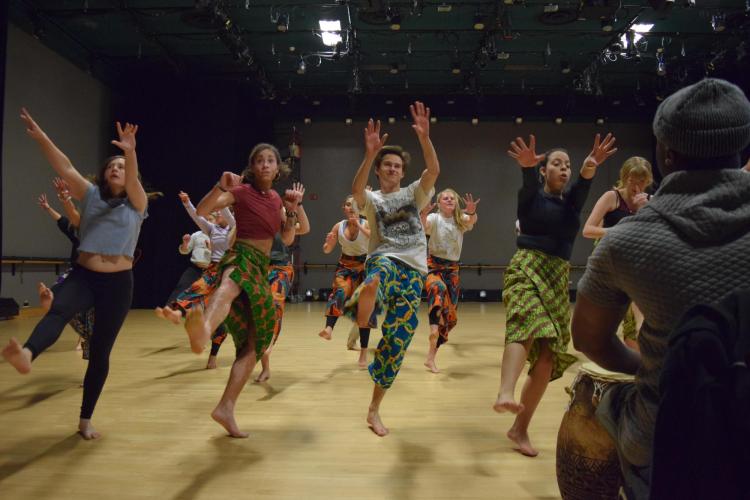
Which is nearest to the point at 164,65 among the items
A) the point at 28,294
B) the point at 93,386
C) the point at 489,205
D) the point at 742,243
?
the point at 28,294

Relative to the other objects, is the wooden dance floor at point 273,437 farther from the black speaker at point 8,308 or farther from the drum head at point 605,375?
the black speaker at point 8,308

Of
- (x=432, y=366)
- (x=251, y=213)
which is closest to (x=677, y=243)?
(x=251, y=213)

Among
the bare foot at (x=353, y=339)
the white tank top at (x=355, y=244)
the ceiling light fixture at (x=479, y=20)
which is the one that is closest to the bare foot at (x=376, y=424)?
the white tank top at (x=355, y=244)

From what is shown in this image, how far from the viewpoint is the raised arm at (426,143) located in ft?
10.3

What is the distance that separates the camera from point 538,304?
108 inches

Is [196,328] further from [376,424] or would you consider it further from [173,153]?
[173,153]

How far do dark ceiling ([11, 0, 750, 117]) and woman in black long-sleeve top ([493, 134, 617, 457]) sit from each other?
5.13 metres

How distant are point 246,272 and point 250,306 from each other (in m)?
0.19

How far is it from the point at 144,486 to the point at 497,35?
9.07 m

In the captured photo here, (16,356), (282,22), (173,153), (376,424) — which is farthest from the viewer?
(173,153)

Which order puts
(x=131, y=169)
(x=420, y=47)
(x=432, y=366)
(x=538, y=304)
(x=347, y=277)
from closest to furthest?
(x=538, y=304) → (x=131, y=169) → (x=432, y=366) → (x=347, y=277) → (x=420, y=47)

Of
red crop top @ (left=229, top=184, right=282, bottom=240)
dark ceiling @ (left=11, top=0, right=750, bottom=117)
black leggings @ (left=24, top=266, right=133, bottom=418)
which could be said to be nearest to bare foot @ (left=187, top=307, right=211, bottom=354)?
black leggings @ (left=24, top=266, right=133, bottom=418)

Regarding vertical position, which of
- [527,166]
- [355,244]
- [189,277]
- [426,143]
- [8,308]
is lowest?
[8,308]

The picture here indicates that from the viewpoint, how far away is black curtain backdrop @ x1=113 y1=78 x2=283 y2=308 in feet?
37.3
